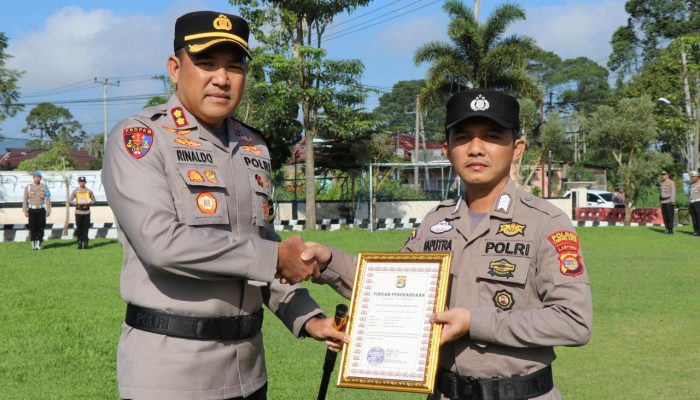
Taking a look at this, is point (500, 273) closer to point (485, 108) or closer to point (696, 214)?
point (485, 108)

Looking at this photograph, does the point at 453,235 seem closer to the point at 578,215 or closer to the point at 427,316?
the point at 427,316

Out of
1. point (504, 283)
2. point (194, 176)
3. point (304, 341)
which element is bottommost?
point (304, 341)

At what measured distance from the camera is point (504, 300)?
112 inches

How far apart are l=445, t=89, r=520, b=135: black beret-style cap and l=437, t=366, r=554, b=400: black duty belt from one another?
3.03ft

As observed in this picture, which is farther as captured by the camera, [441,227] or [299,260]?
[441,227]

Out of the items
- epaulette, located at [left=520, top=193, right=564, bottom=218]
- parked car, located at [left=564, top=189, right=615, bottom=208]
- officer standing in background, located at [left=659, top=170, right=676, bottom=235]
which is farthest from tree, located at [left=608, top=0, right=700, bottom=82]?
epaulette, located at [left=520, top=193, right=564, bottom=218]

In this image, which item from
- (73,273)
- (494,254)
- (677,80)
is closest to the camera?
(494,254)

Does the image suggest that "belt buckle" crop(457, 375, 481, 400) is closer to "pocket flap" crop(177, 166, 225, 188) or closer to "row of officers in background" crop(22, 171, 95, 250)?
"pocket flap" crop(177, 166, 225, 188)

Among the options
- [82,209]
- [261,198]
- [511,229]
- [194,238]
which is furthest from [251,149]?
[82,209]

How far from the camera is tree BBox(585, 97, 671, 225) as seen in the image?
3045cm

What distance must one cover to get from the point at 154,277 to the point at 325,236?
62.2ft

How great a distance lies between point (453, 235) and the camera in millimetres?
3061

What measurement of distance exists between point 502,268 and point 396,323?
1.43 ft

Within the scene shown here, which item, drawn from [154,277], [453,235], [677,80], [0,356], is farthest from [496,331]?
[677,80]
